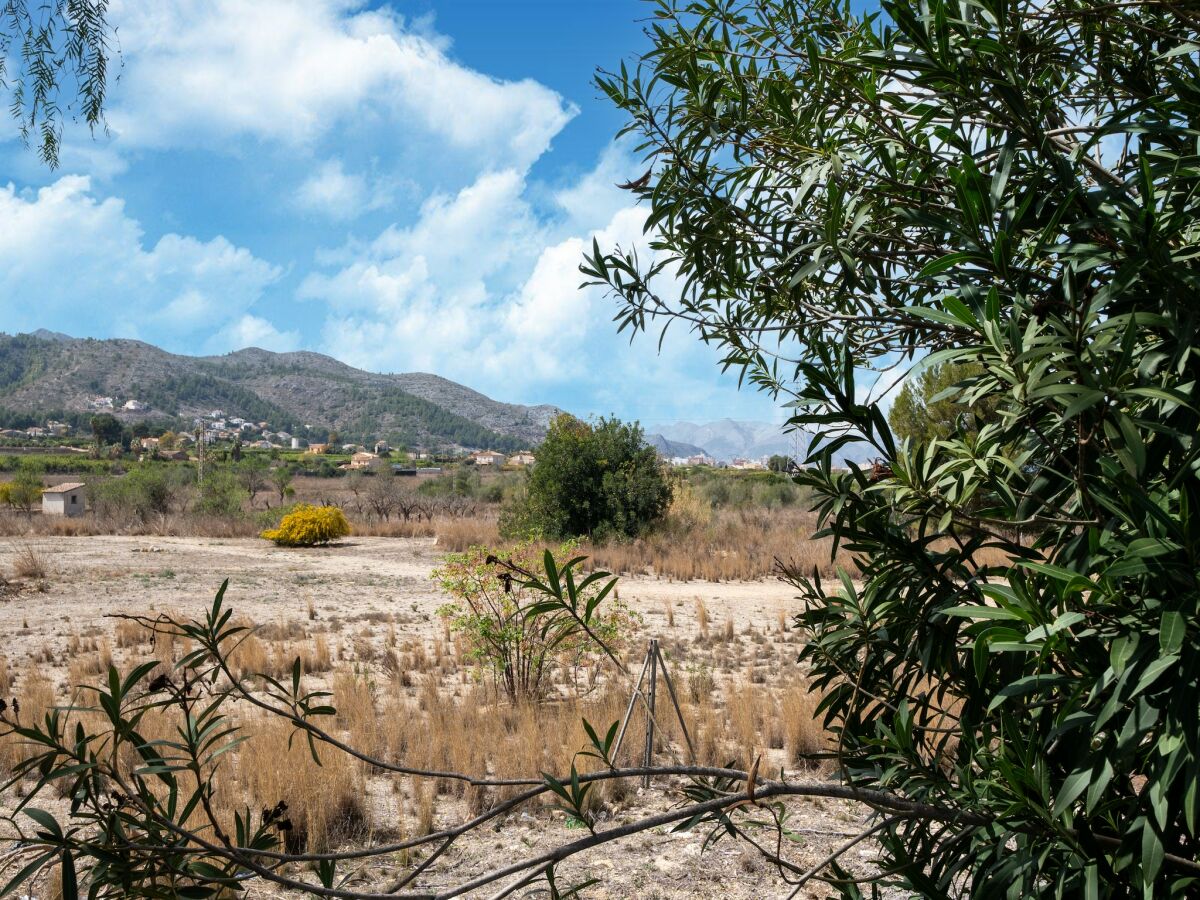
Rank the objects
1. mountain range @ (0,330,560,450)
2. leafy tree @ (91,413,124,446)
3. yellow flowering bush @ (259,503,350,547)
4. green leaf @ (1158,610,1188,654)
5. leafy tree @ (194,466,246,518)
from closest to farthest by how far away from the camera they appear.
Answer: green leaf @ (1158,610,1188,654), yellow flowering bush @ (259,503,350,547), leafy tree @ (194,466,246,518), leafy tree @ (91,413,124,446), mountain range @ (0,330,560,450)

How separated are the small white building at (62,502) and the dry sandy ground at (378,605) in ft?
24.1

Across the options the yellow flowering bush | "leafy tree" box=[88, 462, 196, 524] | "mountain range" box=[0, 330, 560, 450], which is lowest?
the yellow flowering bush

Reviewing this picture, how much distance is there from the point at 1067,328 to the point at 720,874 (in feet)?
11.7

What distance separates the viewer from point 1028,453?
1.33 metres

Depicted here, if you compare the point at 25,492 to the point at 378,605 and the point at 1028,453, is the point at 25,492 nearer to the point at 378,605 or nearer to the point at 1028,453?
the point at 378,605

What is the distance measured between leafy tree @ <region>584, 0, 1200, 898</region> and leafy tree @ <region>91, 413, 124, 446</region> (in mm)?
82901

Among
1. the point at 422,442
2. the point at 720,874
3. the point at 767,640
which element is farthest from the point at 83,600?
the point at 422,442

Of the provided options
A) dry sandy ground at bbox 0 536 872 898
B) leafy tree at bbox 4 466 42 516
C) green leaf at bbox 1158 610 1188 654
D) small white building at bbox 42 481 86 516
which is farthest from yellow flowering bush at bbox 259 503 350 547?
green leaf at bbox 1158 610 1188 654

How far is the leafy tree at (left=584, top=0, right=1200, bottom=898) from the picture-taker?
0.96 m

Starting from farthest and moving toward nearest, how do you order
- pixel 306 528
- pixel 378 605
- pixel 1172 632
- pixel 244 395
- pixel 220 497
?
pixel 244 395 → pixel 220 497 → pixel 306 528 → pixel 378 605 → pixel 1172 632

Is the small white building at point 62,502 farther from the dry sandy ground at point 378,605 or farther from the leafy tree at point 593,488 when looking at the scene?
the leafy tree at point 593,488

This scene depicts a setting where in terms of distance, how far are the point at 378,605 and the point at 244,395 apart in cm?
13730

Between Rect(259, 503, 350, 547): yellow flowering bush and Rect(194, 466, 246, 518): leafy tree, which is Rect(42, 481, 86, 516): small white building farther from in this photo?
Rect(259, 503, 350, 547): yellow flowering bush

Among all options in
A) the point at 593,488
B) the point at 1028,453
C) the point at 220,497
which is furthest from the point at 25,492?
the point at 1028,453
